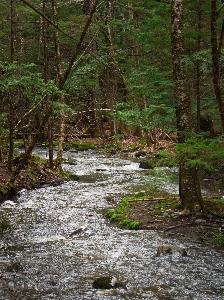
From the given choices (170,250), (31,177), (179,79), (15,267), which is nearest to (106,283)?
(15,267)

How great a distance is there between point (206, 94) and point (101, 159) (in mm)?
11999

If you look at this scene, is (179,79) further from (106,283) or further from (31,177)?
(31,177)

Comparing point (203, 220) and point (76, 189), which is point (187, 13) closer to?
point (203, 220)

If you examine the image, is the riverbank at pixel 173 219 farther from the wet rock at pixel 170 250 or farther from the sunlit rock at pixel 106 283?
the sunlit rock at pixel 106 283

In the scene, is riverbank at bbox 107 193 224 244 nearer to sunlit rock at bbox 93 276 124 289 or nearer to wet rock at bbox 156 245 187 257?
wet rock at bbox 156 245 187 257

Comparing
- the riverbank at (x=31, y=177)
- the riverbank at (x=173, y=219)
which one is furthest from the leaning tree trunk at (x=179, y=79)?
the riverbank at (x=31, y=177)

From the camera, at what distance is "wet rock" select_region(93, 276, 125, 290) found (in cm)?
553

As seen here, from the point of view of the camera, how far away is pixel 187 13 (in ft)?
32.4

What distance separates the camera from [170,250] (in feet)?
22.8

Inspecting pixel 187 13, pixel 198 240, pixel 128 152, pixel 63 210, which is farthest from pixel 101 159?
pixel 198 240

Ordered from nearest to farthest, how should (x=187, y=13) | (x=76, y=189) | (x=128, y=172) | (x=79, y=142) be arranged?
(x=187, y=13) → (x=76, y=189) → (x=128, y=172) → (x=79, y=142)

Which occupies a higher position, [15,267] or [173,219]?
[173,219]

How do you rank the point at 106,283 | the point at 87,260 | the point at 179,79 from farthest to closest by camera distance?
the point at 179,79
the point at 87,260
the point at 106,283

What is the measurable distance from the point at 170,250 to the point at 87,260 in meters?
1.60
